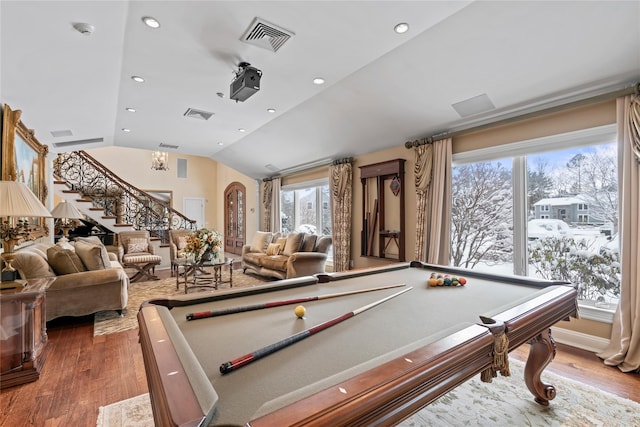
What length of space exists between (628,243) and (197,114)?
17.8ft

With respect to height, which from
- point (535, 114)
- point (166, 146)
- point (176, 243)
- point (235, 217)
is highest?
point (166, 146)

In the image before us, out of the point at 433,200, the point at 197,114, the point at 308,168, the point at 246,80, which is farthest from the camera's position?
the point at 308,168

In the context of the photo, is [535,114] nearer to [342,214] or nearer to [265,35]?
[265,35]

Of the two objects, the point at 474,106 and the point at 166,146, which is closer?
the point at 474,106

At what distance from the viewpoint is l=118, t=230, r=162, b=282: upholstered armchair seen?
5.94 meters

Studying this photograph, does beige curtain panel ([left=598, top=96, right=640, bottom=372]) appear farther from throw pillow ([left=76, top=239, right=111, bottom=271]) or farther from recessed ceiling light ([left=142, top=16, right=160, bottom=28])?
throw pillow ([left=76, top=239, right=111, bottom=271])

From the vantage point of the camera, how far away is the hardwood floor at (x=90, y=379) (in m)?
1.96

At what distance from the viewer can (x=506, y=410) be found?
1.95 meters

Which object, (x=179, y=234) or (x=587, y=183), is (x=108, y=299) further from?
(x=587, y=183)

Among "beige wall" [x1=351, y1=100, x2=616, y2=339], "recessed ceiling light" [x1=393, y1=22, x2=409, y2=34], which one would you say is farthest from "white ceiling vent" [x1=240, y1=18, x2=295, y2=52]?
"beige wall" [x1=351, y1=100, x2=616, y2=339]

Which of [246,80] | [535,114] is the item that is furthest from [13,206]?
[535,114]

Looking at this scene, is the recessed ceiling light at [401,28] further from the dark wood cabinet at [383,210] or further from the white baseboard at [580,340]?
the white baseboard at [580,340]

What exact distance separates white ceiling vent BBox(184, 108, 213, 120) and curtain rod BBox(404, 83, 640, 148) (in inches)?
124

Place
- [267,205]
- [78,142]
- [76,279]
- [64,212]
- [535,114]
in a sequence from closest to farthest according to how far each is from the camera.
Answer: [535,114] → [76,279] → [64,212] → [78,142] → [267,205]
